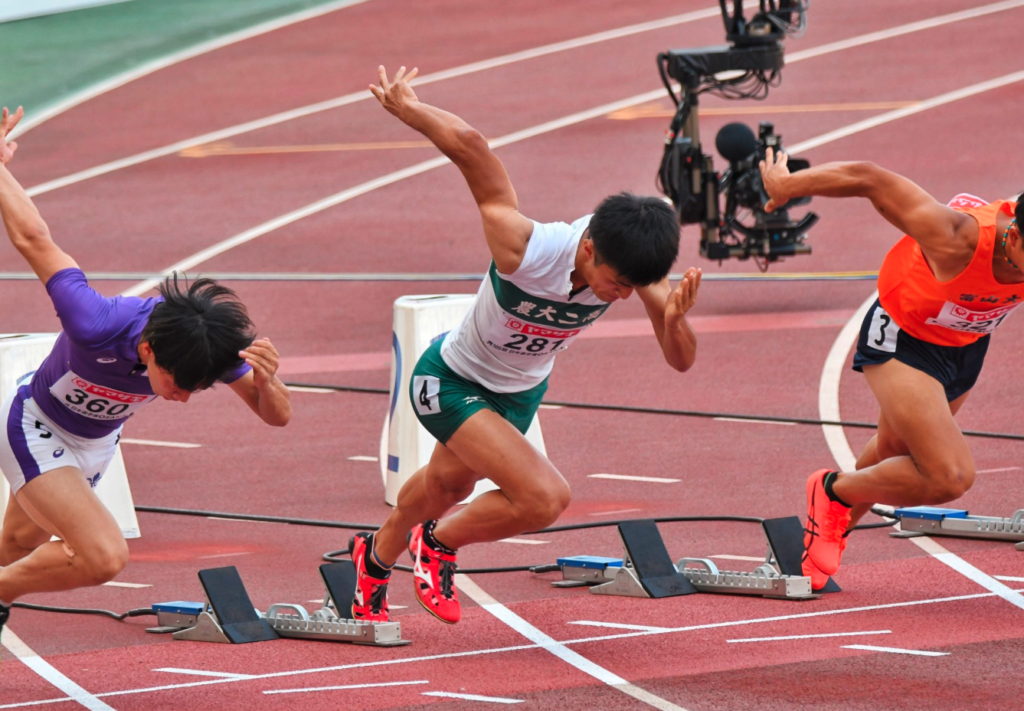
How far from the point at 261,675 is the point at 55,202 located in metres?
15.0

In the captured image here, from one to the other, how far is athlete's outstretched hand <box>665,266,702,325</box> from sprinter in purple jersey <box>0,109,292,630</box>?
146 cm

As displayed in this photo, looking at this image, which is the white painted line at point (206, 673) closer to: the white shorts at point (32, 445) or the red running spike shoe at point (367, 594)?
the red running spike shoe at point (367, 594)

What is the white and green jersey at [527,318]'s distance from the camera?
Answer: 20.2ft

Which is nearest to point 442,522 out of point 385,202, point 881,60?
point 385,202

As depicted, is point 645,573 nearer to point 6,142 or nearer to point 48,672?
point 48,672

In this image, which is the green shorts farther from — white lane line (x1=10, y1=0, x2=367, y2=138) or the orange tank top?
white lane line (x1=10, y1=0, x2=367, y2=138)

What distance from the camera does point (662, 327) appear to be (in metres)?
6.29

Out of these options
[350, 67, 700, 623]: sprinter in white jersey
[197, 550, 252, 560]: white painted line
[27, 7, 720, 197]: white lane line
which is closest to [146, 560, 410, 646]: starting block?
[350, 67, 700, 623]: sprinter in white jersey

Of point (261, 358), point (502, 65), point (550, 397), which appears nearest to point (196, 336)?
point (261, 358)

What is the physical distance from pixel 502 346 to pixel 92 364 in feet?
5.19

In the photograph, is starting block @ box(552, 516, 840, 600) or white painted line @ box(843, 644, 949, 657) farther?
starting block @ box(552, 516, 840, 600)

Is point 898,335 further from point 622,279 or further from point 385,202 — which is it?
point 385,202

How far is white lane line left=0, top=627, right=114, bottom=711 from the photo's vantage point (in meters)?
6.15

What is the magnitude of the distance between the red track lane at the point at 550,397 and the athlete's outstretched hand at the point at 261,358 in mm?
1239
